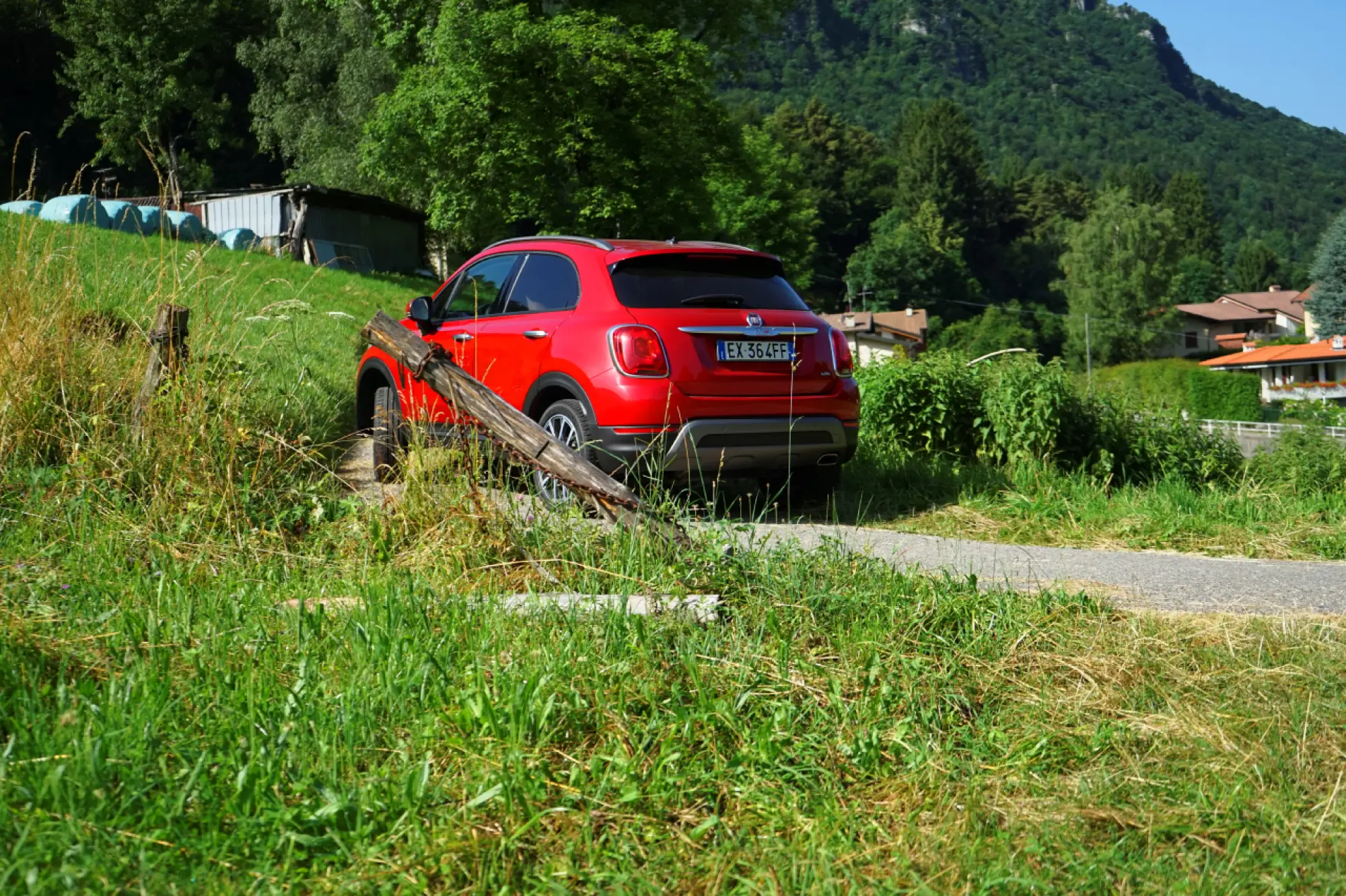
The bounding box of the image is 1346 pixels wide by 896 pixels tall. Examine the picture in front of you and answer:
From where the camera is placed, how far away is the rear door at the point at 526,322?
7.20m

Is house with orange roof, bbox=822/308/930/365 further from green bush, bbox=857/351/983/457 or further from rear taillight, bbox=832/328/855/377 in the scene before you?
rear taillight, bbox=832/328/855/377

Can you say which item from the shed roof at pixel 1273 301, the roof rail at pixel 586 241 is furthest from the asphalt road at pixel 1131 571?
the shed roof at pixel 1273 301

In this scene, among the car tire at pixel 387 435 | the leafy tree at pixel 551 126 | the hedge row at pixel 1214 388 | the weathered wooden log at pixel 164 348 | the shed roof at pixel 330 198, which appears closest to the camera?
the weathered wooden log at pixel 164 348

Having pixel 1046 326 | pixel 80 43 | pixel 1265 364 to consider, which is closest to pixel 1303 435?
pixel 80 43

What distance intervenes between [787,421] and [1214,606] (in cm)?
276

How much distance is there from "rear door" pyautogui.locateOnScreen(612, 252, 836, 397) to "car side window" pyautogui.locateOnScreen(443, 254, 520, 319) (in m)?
1.18

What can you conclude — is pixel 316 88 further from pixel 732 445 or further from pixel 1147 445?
pixel 732 445

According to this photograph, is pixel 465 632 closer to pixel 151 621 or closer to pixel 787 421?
pixel 151 621

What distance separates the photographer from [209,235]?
26812mm

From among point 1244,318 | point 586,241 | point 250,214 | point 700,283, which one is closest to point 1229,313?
point 1244,318

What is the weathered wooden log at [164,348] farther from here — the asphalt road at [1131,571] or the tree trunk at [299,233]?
the tree trunk at [299,233]

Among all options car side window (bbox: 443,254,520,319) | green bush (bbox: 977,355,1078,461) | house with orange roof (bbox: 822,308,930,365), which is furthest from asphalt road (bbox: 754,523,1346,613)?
house with orange roof (bbox: 822,308,930,365)

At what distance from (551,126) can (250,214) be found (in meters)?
17.7

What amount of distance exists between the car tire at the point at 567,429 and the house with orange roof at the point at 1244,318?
405 feet
